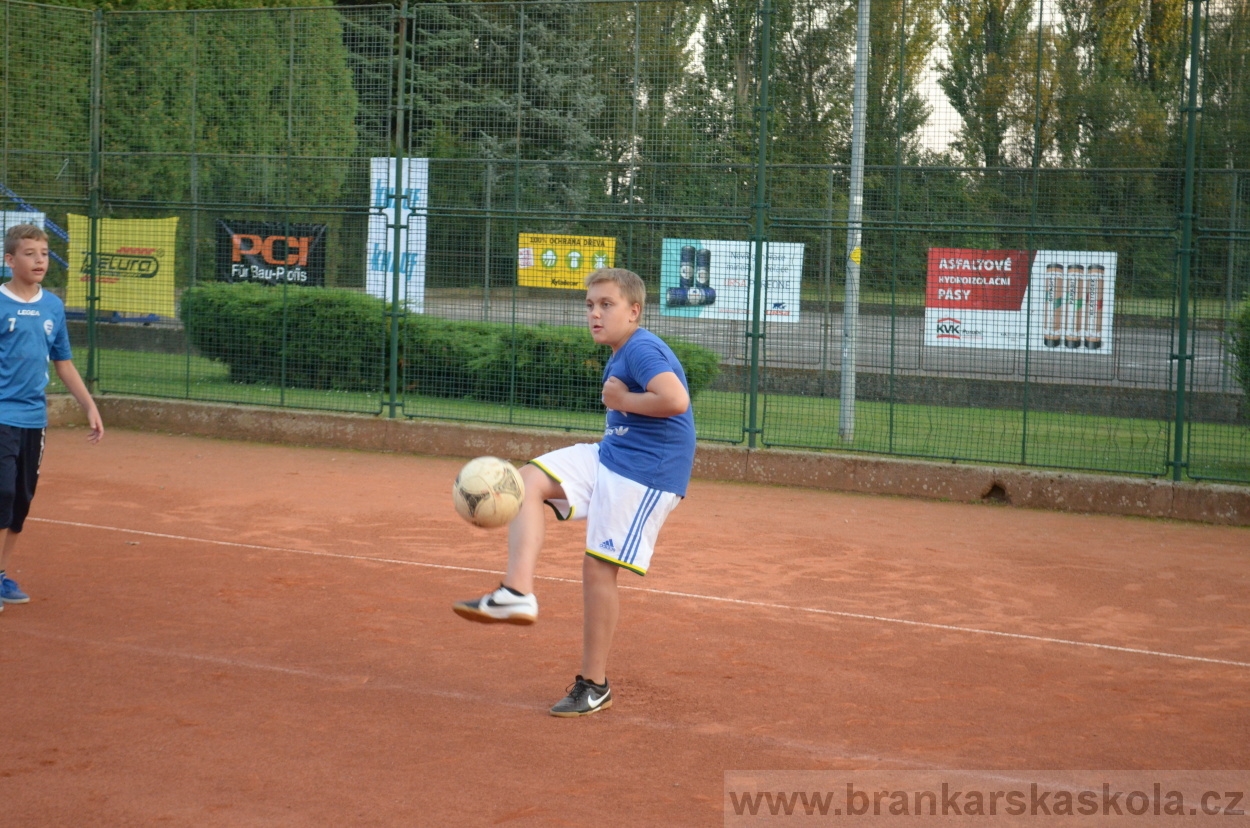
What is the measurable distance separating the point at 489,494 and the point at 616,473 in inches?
21.8

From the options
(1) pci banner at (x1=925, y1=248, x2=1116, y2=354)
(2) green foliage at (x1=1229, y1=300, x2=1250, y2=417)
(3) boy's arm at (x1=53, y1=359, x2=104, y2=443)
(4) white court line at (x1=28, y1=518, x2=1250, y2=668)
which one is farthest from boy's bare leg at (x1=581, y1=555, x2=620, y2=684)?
(2) green foliage at (x1=1229, y1=300, x2=1250, y2=417)

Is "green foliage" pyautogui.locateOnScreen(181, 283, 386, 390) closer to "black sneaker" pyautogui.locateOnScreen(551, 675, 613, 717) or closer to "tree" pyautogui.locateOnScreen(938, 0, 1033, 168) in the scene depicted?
"tree" pyautogui.locateOnScreen(938, 0, 1033, 168)

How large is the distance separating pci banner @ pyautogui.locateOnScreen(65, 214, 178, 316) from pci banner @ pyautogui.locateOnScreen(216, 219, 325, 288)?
0.72m

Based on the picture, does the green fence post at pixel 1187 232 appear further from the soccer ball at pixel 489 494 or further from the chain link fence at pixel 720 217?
the soccer ball at pixel 489 494

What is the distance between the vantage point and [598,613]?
539cm

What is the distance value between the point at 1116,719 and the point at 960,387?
352 inches

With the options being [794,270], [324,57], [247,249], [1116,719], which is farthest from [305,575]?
[324,57]

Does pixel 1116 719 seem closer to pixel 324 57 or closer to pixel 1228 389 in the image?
pixel 1228 389

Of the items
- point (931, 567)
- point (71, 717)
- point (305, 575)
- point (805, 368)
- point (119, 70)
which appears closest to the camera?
point (71, 717)

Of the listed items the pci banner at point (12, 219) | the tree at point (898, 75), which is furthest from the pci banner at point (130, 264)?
the tree at point (898, 75)

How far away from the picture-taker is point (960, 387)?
14266mm

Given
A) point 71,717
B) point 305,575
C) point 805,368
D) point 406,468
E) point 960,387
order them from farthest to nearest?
point 805,368 < point 960,387 < point 406,468 < point 305,575 < point 71,717

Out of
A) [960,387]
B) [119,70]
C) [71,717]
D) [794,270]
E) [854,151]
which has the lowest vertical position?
[71,717]

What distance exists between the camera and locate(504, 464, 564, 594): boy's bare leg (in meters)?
5.00
